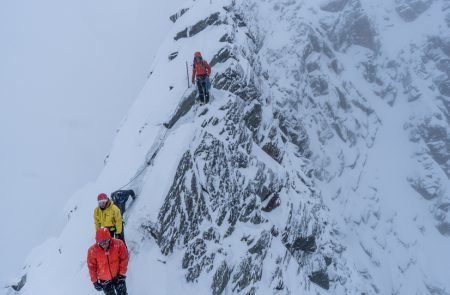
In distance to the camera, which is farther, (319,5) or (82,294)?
(319,5)

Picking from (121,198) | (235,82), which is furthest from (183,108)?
(121,198)

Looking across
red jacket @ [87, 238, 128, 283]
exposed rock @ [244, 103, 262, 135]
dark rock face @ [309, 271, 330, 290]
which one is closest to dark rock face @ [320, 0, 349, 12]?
exposed rock @ [244, 103, 262, 135]

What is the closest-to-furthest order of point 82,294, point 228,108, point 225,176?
point 82,294, point 225,176, point 228,108

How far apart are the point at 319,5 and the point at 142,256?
6426cm

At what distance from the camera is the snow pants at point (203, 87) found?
61.9 feet

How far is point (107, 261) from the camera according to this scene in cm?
991

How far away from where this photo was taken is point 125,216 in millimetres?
15953

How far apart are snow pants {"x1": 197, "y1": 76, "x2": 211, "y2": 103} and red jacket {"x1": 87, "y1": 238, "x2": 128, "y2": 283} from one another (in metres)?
10.5

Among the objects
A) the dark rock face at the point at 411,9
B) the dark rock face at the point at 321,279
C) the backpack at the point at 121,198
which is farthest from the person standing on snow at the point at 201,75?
the dark rock face at the point at 411,9

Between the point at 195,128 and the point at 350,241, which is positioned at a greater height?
the point at 195,128

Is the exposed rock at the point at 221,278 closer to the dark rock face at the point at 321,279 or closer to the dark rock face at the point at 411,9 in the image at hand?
the dark rock face at the point at 321,279

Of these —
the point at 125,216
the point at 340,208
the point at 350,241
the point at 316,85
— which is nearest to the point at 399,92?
the point at 316,85

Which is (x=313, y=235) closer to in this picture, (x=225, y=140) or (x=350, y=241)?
(x=225, y=140)

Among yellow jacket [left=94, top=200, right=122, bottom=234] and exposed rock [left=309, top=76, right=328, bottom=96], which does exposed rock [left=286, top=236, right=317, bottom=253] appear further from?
exposed rock [left=309, top=76, right=328, bottom=96]
